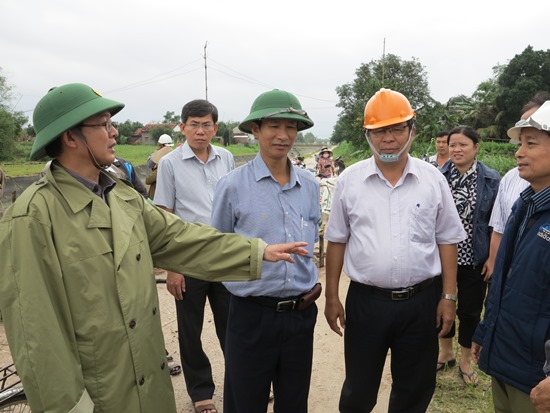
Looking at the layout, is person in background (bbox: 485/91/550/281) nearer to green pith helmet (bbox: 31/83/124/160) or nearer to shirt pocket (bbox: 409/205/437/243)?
shirt pocket (bbox: 409/205/437/243)

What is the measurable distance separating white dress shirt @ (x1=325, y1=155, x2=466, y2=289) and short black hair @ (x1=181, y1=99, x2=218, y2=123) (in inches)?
51.7

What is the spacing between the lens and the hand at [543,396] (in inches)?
61.3

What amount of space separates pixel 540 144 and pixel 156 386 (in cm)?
200

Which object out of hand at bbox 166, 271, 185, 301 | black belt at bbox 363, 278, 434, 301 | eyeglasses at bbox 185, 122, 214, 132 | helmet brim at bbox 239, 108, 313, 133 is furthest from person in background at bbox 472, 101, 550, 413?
eyeglasses at bbox 185, 122, 214, 132

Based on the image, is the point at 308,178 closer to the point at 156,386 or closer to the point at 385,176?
the point at 385,176

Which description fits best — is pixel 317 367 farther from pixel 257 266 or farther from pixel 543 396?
pixel 543 396

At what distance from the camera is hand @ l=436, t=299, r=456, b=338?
2.54 metres

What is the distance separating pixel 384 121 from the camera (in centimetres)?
245

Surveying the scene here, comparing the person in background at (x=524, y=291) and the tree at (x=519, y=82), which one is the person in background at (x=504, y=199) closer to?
the person in background at (x=524, y=291)

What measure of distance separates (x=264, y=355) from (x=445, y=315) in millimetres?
1128

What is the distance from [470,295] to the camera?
3.45 m

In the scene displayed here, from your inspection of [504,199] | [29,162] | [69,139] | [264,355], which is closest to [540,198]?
[504,199]

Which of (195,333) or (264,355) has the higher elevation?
(264,355)

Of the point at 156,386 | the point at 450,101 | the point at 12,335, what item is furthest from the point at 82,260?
the point at 450,101
